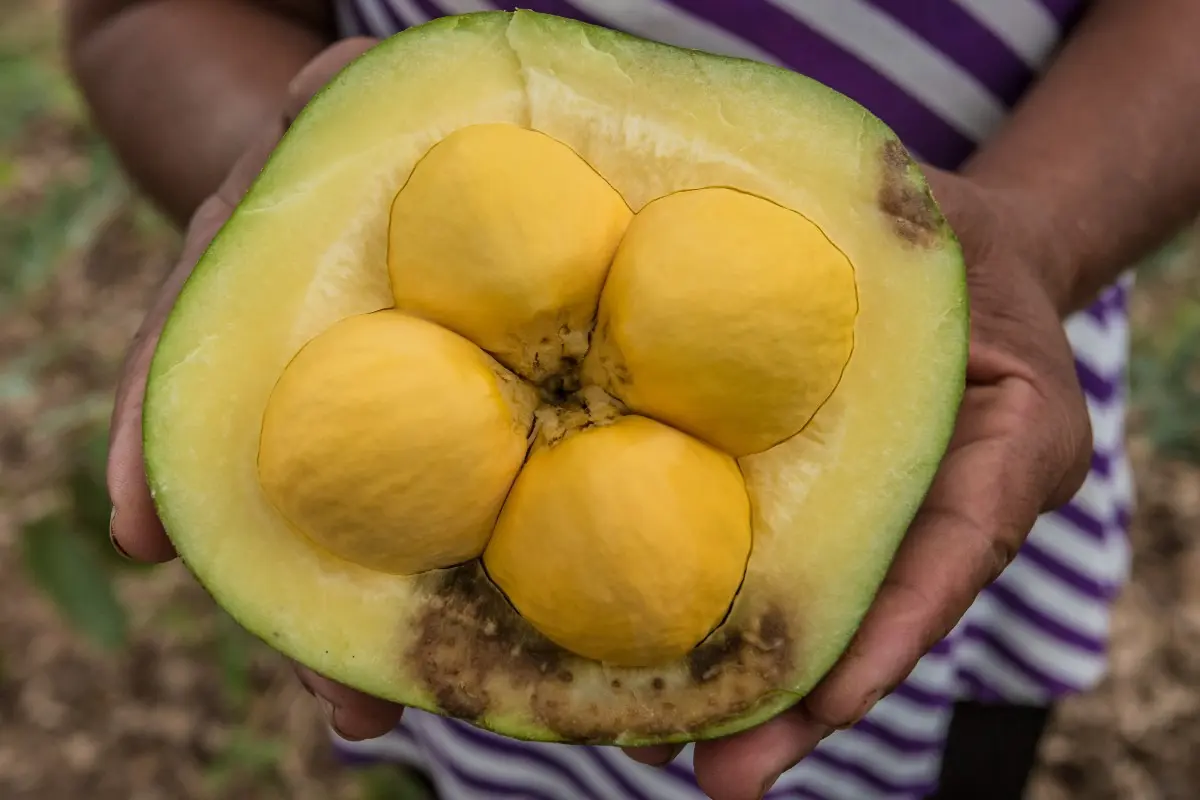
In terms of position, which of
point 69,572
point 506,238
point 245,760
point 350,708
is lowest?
point 245,760

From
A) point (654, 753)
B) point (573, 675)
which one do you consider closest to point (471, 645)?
point (573, 675)

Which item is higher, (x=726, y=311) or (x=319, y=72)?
(x=726, y=311)

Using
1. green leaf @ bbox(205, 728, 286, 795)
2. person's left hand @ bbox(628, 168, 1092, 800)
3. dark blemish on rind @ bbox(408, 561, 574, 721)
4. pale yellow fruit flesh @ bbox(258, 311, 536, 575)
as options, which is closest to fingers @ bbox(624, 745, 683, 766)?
person's left hand @ bbox(628, 168, 1092, 800)

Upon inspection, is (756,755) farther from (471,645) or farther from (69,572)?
(69,572)

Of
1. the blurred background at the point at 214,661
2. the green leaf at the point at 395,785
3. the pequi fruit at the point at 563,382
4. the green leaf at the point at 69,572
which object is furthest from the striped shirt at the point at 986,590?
the blurred background at the point at 214,661

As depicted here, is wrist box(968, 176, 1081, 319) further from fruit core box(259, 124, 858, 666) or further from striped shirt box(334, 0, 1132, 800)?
Result: fruit core box(259, 124, 858, 666)

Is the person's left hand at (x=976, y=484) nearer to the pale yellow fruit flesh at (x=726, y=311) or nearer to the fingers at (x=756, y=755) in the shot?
the fingers at (x=756, y=755)
